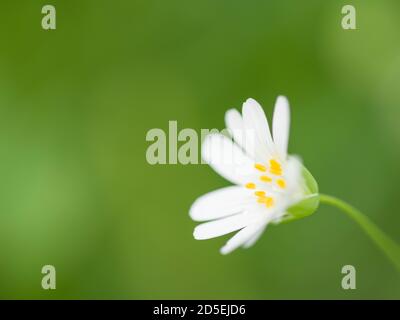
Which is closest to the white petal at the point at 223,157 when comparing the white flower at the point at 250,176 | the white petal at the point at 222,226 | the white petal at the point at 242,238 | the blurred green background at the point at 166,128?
the white flower at the point at 250,176

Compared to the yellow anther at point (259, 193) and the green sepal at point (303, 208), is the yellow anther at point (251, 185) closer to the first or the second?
the yellow anther at point (259, 193)

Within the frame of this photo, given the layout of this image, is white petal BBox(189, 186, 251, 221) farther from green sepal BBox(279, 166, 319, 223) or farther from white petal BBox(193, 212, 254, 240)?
green sepal BBox(279, 166, 319, 223)

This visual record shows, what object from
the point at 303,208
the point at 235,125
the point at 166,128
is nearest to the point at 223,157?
the point at 235,125

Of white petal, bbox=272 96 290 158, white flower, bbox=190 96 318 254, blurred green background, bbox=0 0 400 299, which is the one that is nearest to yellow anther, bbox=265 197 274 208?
white flower, bbox=190 96 318 254

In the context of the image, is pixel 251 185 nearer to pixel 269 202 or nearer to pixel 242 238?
pixel 269 202

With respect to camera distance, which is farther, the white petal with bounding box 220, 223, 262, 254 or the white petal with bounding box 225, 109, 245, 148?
the white petal with bounding box 225, 109, 245, 148

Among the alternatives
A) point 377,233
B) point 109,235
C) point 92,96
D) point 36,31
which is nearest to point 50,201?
point 109,235
